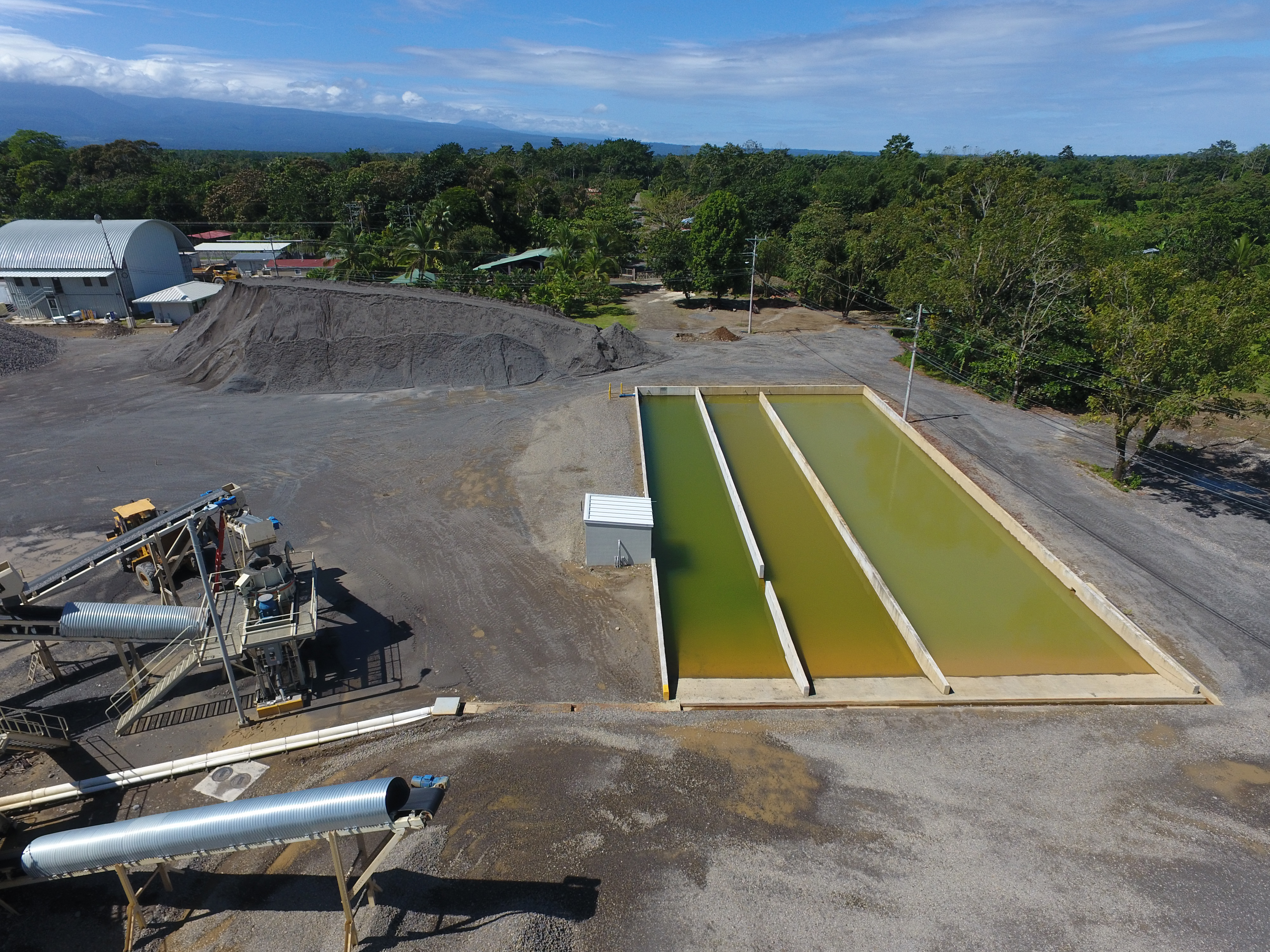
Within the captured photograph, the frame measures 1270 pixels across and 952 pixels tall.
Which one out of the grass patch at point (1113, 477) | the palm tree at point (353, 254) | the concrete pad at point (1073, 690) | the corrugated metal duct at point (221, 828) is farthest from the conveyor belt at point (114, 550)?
the palm tree at point (353, 254)

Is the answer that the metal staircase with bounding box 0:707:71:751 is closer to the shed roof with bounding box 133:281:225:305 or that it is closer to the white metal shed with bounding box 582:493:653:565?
the white metal shed with bounding box 582:493:653:565

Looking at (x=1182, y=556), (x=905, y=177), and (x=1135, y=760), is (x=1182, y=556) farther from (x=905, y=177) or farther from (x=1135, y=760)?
(x=905, y=177)

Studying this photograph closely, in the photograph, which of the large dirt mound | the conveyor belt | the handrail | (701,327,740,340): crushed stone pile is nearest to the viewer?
the handrail

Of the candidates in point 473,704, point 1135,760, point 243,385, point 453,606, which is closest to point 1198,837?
point 1135,760

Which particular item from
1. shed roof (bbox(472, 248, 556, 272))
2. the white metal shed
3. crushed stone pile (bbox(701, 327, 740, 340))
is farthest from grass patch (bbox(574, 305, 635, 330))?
the white metal shed

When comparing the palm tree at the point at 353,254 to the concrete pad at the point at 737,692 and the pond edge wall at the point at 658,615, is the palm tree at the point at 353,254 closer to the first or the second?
the pond edge wall at the point at 658,615
